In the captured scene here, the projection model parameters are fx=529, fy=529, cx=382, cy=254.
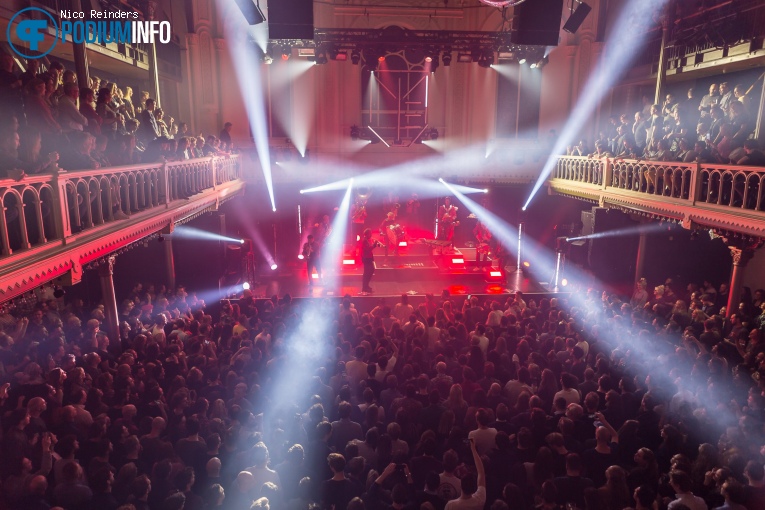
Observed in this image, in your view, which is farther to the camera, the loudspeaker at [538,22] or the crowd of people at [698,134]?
the loudspeaker at [538,22]

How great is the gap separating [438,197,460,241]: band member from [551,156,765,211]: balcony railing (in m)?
4.78

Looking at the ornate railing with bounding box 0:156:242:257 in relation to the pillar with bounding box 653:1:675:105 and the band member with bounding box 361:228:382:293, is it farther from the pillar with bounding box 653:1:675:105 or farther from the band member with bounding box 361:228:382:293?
the pillar with bounding box 653:1:675:105

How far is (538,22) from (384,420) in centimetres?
992

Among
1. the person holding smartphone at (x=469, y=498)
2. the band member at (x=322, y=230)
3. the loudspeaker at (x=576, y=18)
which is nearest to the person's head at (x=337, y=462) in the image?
the person holding smartphone at (x=469, y=498)

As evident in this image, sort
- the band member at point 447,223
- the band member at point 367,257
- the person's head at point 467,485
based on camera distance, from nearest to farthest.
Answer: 1. the person's head at point 467,485
2. the band member at point 367,257
3. the band member at point 447,223

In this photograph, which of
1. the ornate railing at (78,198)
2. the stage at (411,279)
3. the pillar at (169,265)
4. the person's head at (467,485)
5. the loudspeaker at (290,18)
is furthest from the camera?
the stage at (411,279)

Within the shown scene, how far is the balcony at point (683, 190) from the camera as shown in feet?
26.3

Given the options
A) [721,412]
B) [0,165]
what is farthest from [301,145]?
[721,412]

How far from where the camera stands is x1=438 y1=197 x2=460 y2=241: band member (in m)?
A: 18.1

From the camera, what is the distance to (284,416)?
18.4 ft

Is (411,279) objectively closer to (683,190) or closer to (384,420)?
(683,190)

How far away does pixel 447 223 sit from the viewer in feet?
59.8

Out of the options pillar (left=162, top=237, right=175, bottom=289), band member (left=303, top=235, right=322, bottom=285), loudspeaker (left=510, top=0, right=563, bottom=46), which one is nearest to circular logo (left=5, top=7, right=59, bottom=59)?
pillar (left=162, top=237, right=175, bottom=289)

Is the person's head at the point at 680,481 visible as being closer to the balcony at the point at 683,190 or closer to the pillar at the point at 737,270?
the balcony at the point at 683,190
